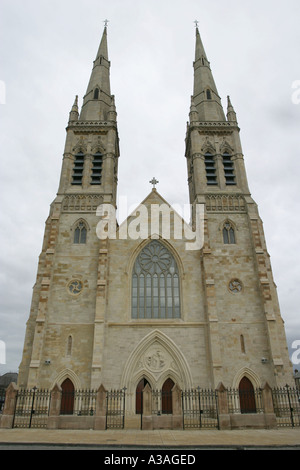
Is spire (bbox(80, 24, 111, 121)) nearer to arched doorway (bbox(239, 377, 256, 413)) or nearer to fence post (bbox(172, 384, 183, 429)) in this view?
fence post (bbox(172, 384, 183, 429))

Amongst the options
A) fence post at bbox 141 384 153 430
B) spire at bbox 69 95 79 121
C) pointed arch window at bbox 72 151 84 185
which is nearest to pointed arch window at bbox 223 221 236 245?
pointed arch window at bbox 72 151 84 185

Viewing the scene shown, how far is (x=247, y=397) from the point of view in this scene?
20.8 meters

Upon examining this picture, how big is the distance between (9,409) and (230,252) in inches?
679

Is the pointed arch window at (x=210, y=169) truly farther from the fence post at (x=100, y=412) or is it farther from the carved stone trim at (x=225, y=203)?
the fence post at (x=100, y=412)

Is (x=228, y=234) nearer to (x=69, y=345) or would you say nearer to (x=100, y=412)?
(x=69, y=345)

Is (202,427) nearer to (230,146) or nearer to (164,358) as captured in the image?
(164,358)

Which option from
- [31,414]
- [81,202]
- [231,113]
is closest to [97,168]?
[81,202]

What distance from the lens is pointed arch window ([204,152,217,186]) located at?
93.4 ft

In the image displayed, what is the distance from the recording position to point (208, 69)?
3712 cm

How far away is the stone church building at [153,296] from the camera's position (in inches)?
818

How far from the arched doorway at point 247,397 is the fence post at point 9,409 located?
13414 millimetres
